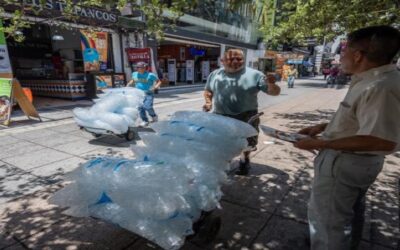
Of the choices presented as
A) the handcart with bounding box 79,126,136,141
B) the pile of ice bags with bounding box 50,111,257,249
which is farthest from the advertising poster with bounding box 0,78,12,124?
the pile of ice bags with bounding box 50,111,257,249

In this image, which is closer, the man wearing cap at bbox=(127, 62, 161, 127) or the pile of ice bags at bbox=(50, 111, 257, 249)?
the pile of ice bags at bbox=(50, 111, 257, 249)

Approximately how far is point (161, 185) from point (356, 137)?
4.39 feet

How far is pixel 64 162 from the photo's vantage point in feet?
15.8

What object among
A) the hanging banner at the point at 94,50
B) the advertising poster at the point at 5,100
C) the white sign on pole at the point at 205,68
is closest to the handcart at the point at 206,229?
the advertising poster at the point at 5,100

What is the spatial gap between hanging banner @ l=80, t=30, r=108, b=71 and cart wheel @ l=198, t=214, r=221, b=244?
10.7 m

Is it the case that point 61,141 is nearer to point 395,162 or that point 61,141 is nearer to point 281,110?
point 395,162

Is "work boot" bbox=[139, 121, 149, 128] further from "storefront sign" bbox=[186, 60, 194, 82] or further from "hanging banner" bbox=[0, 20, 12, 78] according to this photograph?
"storefront sign" bbox=[186, 60, 194, 82]

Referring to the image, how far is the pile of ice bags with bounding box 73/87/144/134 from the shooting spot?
5.57 meters

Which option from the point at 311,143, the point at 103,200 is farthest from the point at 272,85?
the point at 103,200

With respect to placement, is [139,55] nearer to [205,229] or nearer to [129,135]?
[129,135]

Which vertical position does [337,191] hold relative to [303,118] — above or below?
above

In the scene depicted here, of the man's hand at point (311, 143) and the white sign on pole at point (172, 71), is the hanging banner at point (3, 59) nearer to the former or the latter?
the man's hand at point (311, 143)

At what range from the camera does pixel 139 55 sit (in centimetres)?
1357

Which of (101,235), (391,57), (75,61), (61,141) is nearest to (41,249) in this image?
(101,235)
